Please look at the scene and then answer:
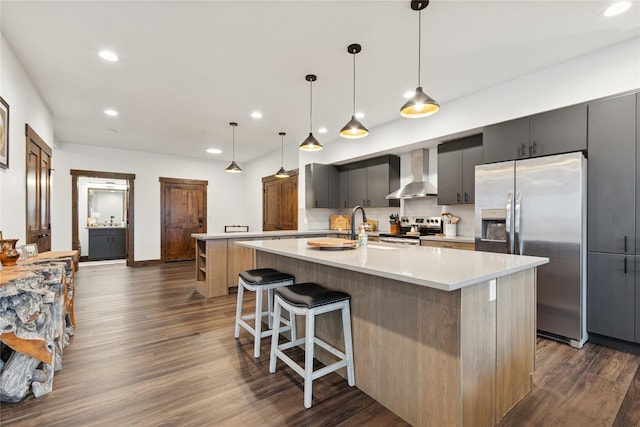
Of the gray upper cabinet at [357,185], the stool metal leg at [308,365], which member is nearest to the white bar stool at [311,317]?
the stool metal leg at [308,365]

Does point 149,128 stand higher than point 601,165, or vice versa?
point 149,128

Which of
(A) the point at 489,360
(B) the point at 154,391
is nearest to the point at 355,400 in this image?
(A) the point at 489,360

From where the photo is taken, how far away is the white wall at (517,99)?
269 cm

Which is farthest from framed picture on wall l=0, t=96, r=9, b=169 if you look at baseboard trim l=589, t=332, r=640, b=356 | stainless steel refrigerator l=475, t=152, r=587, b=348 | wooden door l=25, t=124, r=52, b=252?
baseboard trim l=589, t=332, r=640, b=356

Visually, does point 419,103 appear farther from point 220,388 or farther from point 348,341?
point 220,388

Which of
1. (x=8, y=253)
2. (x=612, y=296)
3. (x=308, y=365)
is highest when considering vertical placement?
(x=8, y=253)

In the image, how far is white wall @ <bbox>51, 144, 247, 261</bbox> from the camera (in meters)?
6.42

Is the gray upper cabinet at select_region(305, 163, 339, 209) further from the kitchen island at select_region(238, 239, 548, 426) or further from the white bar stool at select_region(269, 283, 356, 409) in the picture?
the kitchen island at select_region(238, 239, 548, 426)

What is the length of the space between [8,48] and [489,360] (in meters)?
4.50

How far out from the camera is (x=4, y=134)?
258cm

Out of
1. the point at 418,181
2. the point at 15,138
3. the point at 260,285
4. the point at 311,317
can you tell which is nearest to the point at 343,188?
the point at 418,181

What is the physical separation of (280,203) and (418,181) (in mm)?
3509

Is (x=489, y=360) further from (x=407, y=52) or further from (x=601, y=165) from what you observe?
(x=407, y=52)

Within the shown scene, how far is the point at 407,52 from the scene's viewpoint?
2.80 metres
